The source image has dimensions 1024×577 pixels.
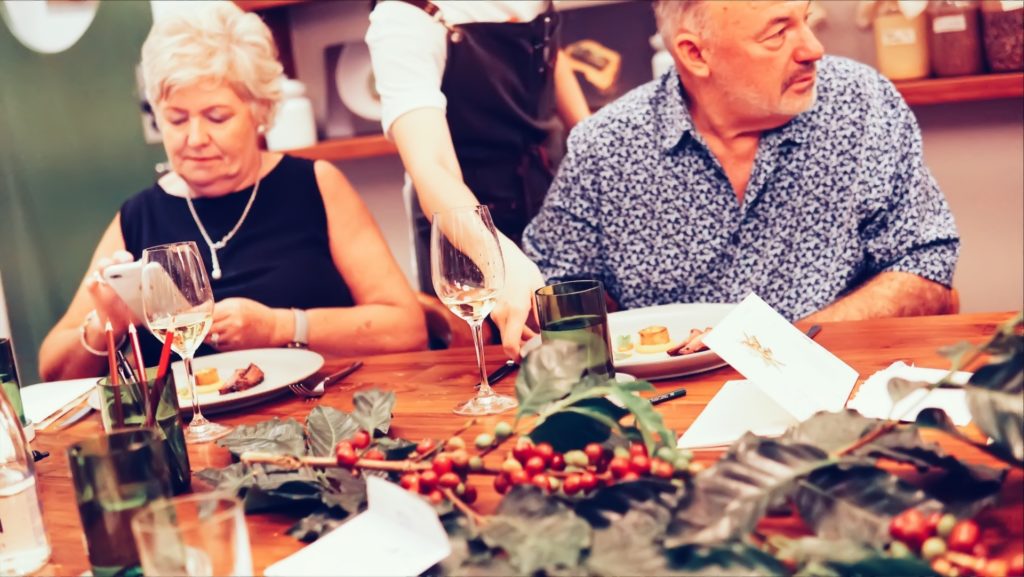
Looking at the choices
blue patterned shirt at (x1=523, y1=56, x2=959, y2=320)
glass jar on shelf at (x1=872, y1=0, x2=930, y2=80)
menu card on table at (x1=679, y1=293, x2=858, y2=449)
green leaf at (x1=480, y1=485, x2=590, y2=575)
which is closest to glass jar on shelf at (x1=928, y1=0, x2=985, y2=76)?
glass jar on shelf at (x1=872, y1=0, x2=930, y2=80)

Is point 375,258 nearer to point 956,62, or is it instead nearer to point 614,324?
point 614,324

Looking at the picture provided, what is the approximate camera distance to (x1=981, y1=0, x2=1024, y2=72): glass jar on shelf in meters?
2.68

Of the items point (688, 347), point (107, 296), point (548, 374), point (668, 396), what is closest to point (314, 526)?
point (548, 374)

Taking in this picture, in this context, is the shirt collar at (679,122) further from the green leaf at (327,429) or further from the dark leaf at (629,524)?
the dark leaf at (629,524)

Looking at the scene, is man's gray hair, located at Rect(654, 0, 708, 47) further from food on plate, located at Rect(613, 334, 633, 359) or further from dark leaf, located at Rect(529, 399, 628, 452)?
dark leaf, located at Rect(529, 399, 628, 452)

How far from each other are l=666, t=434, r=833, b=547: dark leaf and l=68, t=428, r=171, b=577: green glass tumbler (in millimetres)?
429

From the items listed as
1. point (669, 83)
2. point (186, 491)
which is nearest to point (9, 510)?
point (186, 491)

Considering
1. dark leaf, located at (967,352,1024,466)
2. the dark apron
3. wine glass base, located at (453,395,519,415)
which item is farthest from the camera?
the dark apron

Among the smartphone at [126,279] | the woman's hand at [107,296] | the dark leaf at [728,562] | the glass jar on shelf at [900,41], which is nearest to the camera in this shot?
the dark leaf at [728,562]

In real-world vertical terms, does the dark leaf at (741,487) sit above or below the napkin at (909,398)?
above

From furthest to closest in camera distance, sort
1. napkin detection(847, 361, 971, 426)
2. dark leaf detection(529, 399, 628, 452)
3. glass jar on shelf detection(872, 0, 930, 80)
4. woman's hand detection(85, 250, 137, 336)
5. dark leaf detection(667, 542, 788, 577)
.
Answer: glass jar on shelf detection(872, 0, 930, 80)
woman's hand detection(85, 250, 137, 336)
napkin detection(847, 361, 971, 426)
dark leaf detection(529, 399, 628, 452)
dark leaf detection(667, 542, 788, 577)

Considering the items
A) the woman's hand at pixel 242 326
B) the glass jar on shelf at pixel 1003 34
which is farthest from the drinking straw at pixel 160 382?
the glass jar on shelf at pixel 1003 34

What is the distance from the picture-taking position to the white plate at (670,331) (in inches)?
52.4

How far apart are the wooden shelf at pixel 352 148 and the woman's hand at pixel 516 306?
70.4 inches
